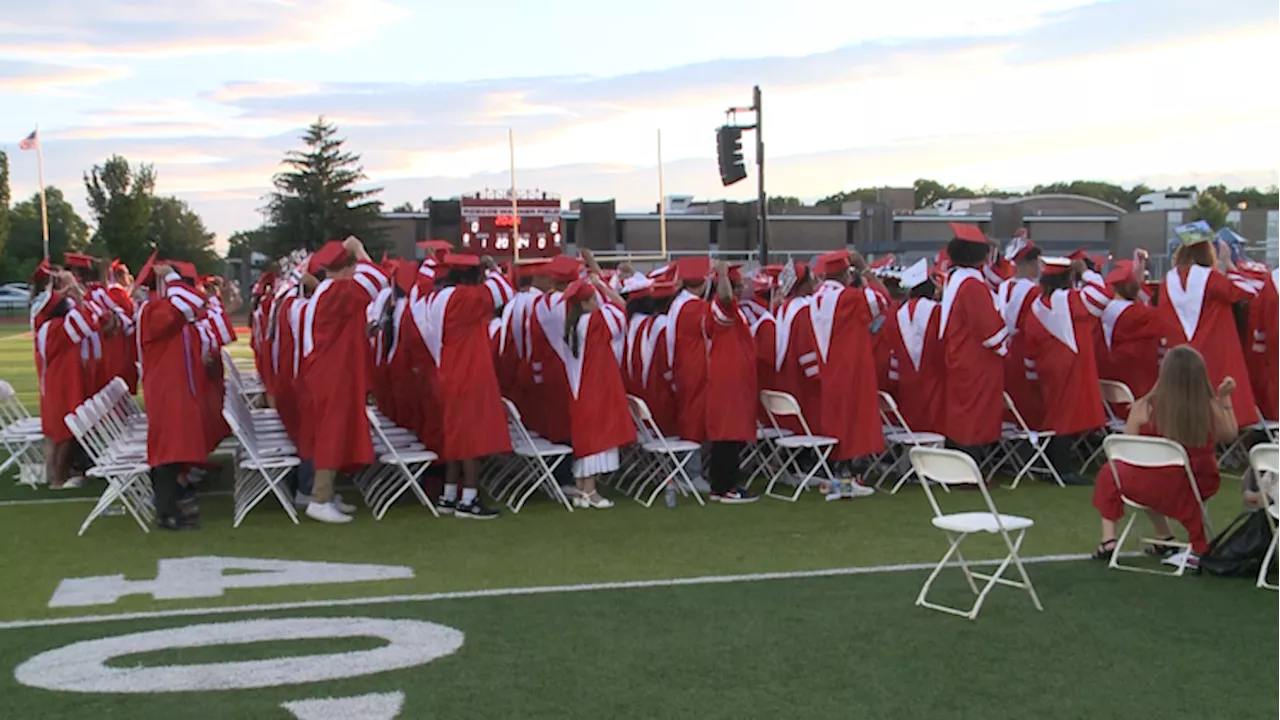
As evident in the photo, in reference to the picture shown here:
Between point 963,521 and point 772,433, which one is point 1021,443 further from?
point 963,521

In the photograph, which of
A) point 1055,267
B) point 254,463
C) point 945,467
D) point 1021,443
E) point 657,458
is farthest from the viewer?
point 1021,443

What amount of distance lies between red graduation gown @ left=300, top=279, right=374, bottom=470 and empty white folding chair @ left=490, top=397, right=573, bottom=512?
1.07 metres

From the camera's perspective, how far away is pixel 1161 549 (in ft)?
22.5

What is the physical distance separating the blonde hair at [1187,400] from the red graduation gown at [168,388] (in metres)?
6.06

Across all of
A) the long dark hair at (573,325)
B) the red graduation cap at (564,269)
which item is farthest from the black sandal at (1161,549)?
the red graduation cap at (564,269)

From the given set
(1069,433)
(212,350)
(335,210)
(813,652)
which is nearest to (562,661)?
(813,652)

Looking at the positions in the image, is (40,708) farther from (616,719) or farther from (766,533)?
(766,533)

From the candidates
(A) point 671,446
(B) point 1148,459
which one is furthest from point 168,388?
(B) point 1148,459

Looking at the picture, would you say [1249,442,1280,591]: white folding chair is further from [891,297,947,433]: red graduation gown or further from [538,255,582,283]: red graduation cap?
[538,255,582,283]: red graduation cap

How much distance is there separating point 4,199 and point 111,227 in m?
6.37

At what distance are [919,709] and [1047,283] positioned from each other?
20.6 ft

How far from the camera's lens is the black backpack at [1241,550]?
20.4ft

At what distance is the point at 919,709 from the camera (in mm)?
4445

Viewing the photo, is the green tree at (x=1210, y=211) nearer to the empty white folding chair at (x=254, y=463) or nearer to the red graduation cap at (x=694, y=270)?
the red graduation cap at (x=694, y=270)
